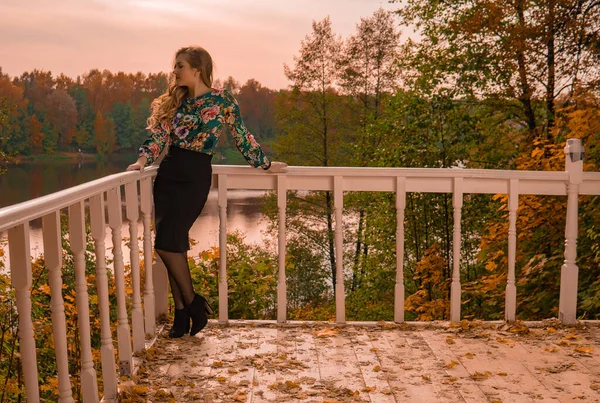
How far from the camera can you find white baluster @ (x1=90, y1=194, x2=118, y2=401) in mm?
2512

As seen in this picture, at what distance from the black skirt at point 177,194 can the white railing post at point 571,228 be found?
6.99 feet

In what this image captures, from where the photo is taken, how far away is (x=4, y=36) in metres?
40.7

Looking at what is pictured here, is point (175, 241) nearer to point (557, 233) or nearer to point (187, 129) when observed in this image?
point (187, 129)

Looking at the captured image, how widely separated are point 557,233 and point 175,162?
165 inches

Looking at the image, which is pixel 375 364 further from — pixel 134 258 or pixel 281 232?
pixel 134 258

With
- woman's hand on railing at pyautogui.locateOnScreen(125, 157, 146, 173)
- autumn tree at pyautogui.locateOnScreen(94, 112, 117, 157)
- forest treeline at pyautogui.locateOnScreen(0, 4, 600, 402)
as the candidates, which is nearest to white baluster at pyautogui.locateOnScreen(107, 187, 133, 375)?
woman's hand on railing at pyautogui.locateOnScreen(125, 157, 146, 173)

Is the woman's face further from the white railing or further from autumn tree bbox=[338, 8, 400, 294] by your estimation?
autumn tree bbox=[338, 8, 400, 294]

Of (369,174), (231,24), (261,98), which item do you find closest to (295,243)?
(261,98)

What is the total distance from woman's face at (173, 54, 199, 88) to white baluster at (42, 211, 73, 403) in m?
1.50

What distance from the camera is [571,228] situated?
3.90m

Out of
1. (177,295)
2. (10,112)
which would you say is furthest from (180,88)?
(10,112)

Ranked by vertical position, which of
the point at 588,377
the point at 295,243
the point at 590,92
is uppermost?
the point at 590,92

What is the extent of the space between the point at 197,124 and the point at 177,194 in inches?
14.8

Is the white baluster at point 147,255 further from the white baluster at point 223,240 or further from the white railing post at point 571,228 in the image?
the white railing post at point 571,228
